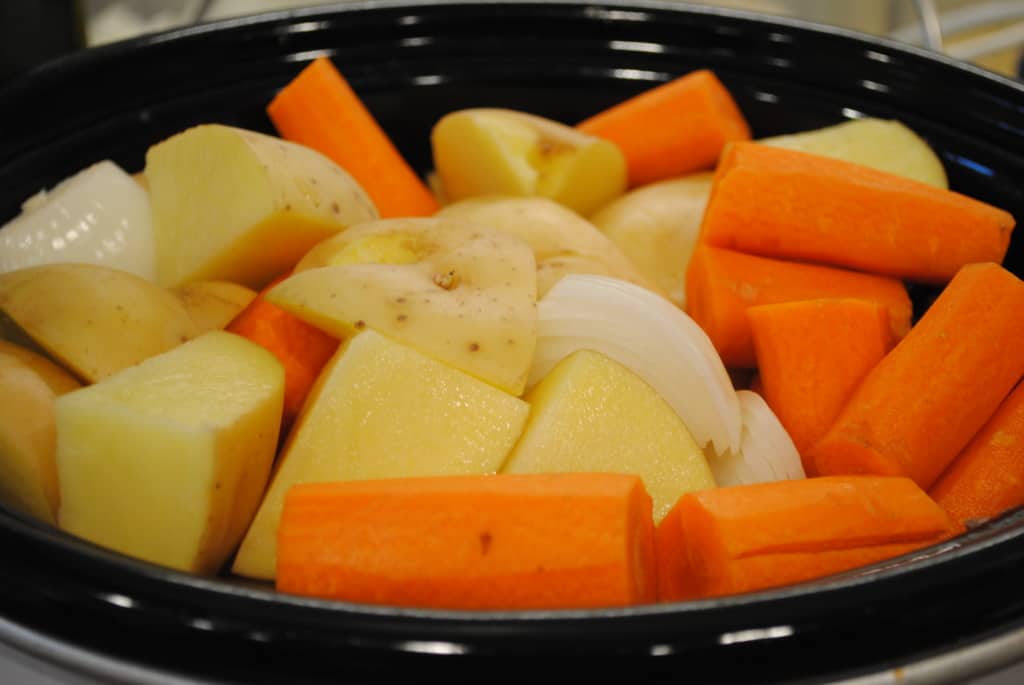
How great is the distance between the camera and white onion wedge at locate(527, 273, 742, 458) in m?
1.00

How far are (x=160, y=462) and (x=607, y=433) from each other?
0.39 meters

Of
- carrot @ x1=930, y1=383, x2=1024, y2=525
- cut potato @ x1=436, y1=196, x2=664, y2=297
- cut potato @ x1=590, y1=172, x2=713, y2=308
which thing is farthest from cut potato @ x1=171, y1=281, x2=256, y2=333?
carrot @ x1=930, y1=383, x2=1024, y2=525

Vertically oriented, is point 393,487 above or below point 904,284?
below

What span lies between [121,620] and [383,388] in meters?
0.33

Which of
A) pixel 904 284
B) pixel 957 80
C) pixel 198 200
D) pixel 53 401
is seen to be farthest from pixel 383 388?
pixel 957 80

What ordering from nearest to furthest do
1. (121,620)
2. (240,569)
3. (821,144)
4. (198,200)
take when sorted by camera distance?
(121,620)
(240,569)
(198,200)
(821,144)

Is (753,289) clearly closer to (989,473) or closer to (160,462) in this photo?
(989,473)

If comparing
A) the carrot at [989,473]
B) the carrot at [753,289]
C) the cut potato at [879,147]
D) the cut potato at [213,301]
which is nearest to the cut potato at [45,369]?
the cut potato at [213,301]

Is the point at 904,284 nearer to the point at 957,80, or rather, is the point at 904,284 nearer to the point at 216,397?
the point at 957,80

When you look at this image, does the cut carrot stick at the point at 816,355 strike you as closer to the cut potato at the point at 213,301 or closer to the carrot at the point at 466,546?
the carrot at the point at 466,546

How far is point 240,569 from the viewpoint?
88 cm

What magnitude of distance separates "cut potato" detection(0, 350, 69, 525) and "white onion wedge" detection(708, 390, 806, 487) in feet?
2.04

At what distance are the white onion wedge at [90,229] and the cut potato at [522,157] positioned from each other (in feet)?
1.44

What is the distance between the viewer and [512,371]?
3.11 feet
